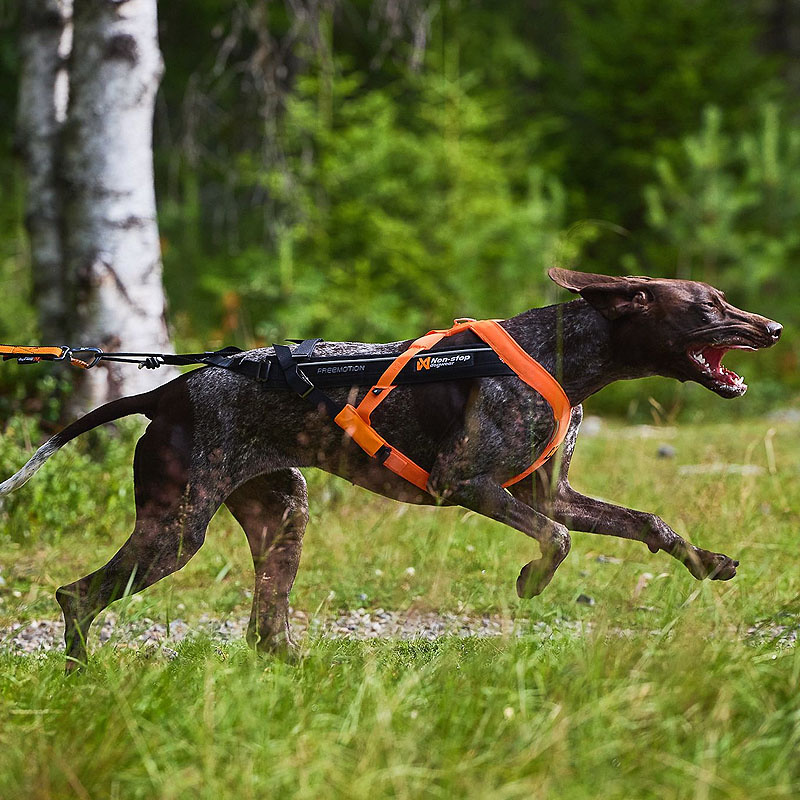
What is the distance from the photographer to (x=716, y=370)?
3.68m

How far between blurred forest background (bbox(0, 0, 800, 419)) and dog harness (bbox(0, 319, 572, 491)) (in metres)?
4.70

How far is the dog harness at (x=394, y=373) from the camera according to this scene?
3.70 meters

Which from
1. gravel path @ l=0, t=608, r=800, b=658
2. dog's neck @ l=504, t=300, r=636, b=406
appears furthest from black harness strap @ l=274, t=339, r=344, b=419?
gravel path @ l=0, t=608, r=800, b=658

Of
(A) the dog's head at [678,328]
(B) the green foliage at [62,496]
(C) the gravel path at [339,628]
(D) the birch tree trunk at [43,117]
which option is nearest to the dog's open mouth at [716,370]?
(A) the dog's head at [678,328]

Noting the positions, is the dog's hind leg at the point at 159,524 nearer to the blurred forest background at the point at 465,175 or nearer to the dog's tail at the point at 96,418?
the dog's tail at the point at 96,418

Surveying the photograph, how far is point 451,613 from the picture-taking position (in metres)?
4.59

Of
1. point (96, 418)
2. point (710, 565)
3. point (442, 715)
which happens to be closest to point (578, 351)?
point (710, 565)

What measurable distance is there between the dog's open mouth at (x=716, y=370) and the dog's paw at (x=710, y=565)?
57 centimetres

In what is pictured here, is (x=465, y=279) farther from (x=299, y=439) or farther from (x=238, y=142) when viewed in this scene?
(x=299, y=439)

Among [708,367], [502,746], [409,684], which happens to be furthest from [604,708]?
[708,367]

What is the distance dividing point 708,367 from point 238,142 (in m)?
9.40

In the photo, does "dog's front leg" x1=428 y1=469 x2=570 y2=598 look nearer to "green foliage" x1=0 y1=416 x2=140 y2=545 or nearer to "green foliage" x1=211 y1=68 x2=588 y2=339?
"green foliage" x1=0 y1=416 x2=140 y2=545

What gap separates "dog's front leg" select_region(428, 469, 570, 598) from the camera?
12.0 feet

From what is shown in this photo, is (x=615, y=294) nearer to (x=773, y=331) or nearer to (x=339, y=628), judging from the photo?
(x=773, y=331)
